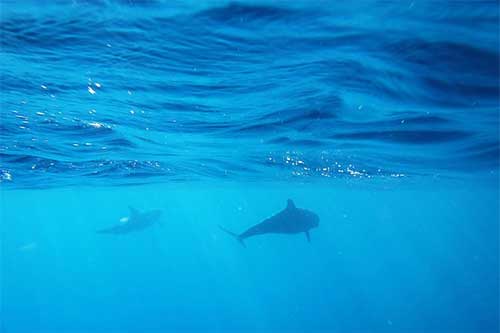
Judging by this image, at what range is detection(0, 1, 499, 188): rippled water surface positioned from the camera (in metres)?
8.61

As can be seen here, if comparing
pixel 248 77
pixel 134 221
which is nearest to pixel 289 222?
pixel 248 77

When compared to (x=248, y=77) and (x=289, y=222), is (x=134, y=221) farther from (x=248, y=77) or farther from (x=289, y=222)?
(x=248, y=77)

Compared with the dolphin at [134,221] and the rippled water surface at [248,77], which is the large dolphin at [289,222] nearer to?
the rippled water surface at [248,77]

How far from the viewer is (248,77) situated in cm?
1131

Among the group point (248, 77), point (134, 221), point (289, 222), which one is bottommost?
point (134, 221)

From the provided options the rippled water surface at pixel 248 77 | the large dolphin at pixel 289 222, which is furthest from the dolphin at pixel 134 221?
the rippled water surface at pixel 248 77

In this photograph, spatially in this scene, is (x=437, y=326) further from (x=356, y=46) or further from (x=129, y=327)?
(x=356, y=46)

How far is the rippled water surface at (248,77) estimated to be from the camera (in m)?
8.61

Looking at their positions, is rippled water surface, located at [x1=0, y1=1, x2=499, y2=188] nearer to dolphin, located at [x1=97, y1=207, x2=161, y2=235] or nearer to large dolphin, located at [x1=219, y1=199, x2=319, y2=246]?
large dolphin, located at [x1=219, y1=199, x2=319, y2=246]

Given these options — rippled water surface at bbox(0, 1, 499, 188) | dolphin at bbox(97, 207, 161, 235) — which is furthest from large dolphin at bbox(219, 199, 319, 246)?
dolphin at bbox(97, 207, 161, 235)

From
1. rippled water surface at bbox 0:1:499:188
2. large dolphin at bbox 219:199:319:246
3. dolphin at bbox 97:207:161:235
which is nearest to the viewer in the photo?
rippled water surface at bbox 0:1:499:188

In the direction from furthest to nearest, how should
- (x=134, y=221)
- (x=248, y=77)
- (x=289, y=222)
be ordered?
(x=134, y=221) < (x=289, y=222) < (x=248, y=77)

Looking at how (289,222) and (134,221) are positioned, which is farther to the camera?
(134,221)

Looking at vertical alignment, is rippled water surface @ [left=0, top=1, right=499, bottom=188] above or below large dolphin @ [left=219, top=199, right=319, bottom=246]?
above
